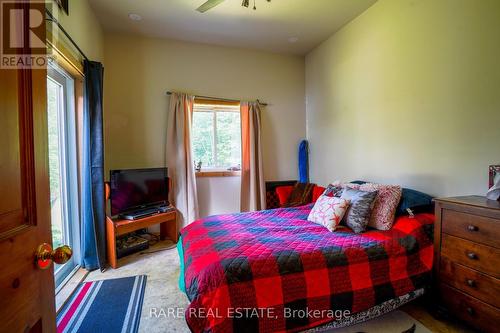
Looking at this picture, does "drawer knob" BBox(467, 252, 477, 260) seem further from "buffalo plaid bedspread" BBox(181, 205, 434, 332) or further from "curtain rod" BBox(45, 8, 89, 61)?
"curtain rod" BBox(45, 8, 89, 61)

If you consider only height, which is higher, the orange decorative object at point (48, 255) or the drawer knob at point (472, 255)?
the orange decorative object at point (48, 255)

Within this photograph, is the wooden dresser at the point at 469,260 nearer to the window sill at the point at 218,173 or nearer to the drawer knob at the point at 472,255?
the drawer knob at the point at 472,255

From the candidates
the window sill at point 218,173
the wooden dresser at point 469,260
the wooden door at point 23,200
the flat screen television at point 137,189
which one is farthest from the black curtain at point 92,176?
the wooden dresser at point 469,260

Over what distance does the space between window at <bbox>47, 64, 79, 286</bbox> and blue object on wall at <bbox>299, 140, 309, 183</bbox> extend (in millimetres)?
3053

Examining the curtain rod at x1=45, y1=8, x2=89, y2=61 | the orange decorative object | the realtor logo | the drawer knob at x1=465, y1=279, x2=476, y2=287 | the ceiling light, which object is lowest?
the drawer knob at x1=465, y1=279, x2=476, y2=287

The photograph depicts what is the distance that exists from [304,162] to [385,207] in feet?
6.42

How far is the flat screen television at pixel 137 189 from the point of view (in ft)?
9.07

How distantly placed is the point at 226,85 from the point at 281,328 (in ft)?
10.7

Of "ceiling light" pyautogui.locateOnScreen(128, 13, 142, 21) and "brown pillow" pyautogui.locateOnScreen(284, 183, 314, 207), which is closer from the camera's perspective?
"ceiling light" pyautogui.locateOnScreen(128, 13, 142, 21)

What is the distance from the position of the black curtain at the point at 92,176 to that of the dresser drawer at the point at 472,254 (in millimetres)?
3063

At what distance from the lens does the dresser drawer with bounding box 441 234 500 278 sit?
55.7 inches

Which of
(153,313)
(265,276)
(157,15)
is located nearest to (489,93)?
(265,276)

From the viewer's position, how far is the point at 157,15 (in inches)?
112

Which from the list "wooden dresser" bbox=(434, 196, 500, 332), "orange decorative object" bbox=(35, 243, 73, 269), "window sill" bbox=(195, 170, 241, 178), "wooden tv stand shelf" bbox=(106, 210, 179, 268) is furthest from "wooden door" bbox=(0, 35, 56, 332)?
"window sill" bbox=(195, 170, 241, 178)
